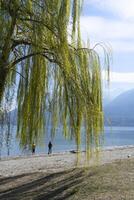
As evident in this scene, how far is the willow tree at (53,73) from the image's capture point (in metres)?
10.1

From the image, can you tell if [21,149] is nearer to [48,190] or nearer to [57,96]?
[57,96]

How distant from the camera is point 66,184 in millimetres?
12891

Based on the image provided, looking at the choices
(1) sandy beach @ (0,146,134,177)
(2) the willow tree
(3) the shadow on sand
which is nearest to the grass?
(3) the shadow on sand

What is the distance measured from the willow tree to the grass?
1.33 m

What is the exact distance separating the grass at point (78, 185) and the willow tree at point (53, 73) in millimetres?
1328

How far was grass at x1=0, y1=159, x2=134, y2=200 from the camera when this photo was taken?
1128 cm

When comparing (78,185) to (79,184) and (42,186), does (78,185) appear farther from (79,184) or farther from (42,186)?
(42,186)

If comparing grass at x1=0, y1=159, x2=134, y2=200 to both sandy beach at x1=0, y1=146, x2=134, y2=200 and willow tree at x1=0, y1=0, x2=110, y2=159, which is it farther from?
willow tree at x1=0, y1=0, x2=110, y2=159

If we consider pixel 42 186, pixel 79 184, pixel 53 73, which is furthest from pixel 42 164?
pixel 53 73

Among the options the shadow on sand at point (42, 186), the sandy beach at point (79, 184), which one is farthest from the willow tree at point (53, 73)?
the shadow on sand at point (42, 186)

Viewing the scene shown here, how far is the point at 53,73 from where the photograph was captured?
35.3ft

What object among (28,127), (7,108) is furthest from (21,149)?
(7,108)

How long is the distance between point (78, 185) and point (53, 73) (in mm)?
3098

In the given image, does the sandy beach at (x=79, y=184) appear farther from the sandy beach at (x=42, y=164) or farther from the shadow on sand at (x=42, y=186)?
the sandy beach at (x=42, y=164)
